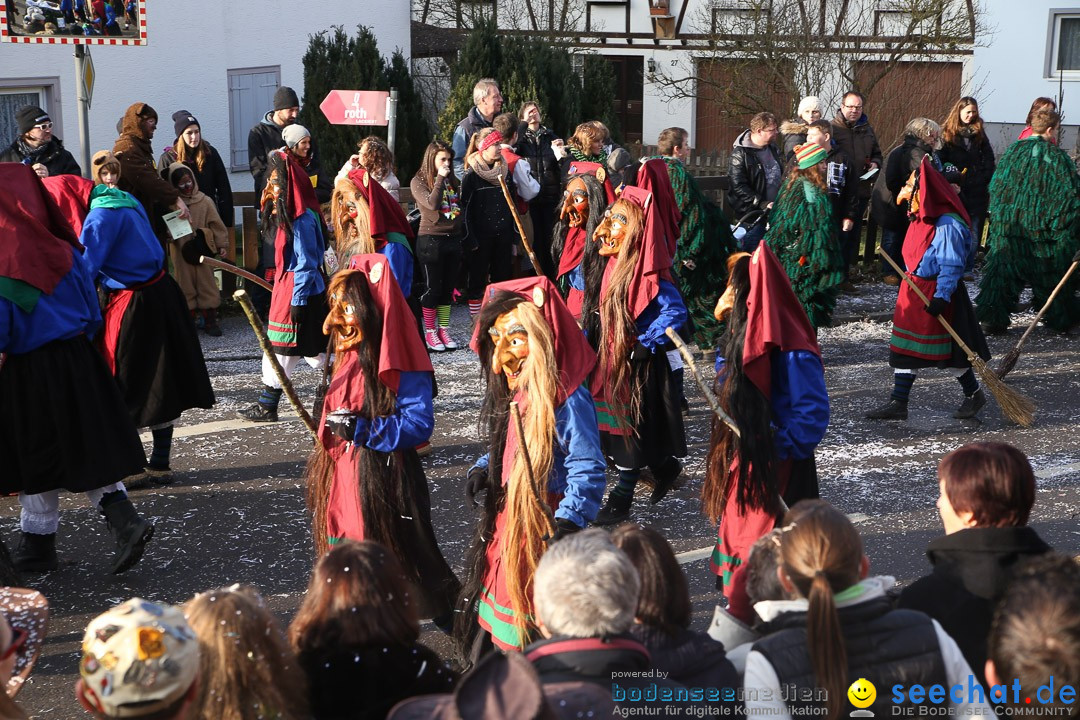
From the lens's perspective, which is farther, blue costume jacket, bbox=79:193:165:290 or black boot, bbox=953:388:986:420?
black boot, bbox=953:388:986:420

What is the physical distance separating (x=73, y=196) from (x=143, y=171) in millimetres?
1372

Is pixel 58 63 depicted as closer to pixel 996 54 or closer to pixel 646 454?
pixel 646 454

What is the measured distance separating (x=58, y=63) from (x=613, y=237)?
982cm

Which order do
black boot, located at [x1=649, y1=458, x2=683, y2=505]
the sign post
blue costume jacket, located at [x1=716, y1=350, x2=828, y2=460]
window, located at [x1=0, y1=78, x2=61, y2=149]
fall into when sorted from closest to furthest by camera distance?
blue costume jacket, located at [x1=716, y1=350, x2=828, y2=460]
black boot, located at [x1=649, y1=458, x2=683, y2=505]
the sign post
window, located at [x1=0, y1=78, x2=61, y2=149]

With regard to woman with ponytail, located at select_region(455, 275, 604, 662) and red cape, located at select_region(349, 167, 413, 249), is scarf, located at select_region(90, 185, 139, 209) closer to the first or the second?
red cape, located at select_region(349, 167, 413, 249)

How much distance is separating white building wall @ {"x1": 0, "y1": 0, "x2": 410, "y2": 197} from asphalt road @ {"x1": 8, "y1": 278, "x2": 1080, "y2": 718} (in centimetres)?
571

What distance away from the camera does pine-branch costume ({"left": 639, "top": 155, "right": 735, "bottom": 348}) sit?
30.7 feet

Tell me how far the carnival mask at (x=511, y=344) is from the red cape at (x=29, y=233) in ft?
7.64

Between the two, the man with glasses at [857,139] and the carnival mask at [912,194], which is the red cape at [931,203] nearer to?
the carnival mask at [912,194]

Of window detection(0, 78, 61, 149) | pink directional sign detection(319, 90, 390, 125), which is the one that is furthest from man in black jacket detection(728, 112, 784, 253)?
window detection(0, 78, 61, 149)

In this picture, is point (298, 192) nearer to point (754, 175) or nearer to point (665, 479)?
point (665, 479)

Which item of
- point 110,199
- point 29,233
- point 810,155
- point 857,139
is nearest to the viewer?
point 29,233

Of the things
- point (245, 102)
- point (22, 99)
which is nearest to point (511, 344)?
point (22, 99)

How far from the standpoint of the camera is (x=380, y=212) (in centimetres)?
760
